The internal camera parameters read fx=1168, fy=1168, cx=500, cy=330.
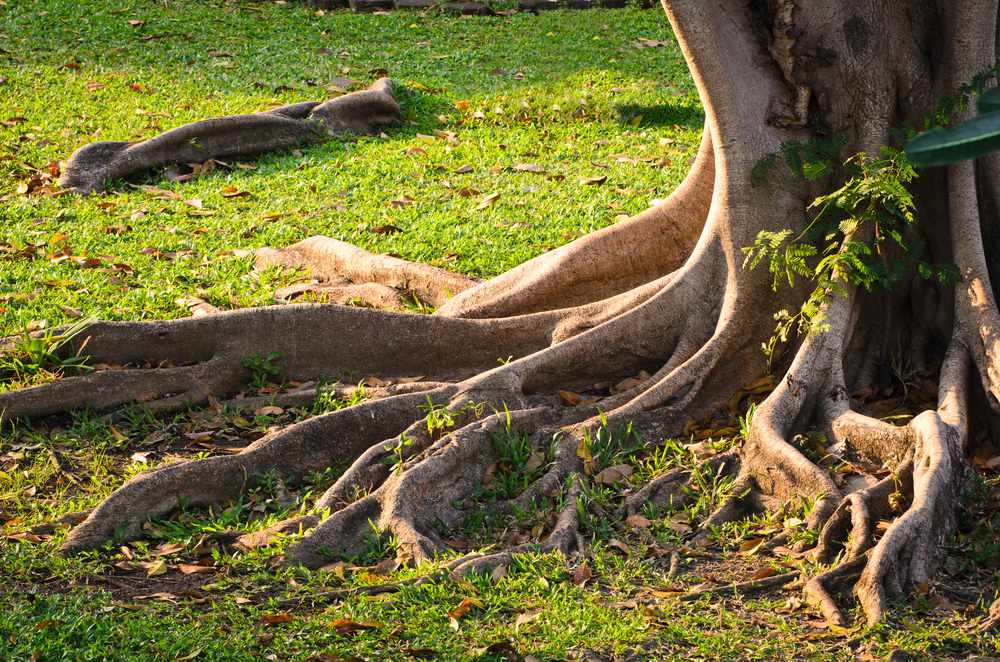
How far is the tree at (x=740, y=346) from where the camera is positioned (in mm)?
4602

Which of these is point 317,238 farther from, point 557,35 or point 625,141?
point 557,35

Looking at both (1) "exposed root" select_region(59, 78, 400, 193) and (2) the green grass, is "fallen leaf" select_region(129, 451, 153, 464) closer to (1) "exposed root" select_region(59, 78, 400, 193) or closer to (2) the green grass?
(2) the green grass

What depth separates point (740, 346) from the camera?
540cm

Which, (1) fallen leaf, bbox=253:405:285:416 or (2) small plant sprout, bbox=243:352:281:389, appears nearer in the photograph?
(1) fallen leaf, bbox=253:405:285:416

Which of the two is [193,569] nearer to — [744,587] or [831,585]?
[744,587]

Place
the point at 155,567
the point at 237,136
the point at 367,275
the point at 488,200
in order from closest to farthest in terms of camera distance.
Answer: the point at 155,567
the point at 367,275
the point at 488,200
the point at 237,136

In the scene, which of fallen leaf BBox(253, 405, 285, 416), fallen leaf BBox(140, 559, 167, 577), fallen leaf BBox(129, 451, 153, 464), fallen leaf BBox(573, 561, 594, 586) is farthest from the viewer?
fallen leaf BBox(253, 405, 285, 416)

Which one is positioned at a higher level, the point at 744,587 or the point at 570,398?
the point at 570,398

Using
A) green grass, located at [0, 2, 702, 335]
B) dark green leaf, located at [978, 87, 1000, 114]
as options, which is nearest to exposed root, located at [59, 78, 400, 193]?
green grass, located at [0, 2, 702, 335]

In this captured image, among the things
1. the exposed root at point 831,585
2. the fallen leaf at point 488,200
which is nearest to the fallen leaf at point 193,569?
the exposed root at point 831,585

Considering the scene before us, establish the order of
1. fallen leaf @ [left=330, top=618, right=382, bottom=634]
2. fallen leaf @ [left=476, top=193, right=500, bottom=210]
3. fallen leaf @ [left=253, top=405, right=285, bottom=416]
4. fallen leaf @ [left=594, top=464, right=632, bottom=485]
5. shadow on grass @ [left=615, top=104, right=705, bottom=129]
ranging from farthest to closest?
shadow on grass @ [left=615, top=104, right=705, bottom=129] < fallen leaf @ [left=476, top=193, right=500, bottom=210] < fallen leaf @ [left=253, top=405, right=285, bottom=416] < fallen leaf @ [left=594, top=464, right=632, bottom=485] < fallen leaf @ [left=330, top=618, right=382, bottom=634]

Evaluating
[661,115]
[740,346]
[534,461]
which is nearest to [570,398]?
[534,461]

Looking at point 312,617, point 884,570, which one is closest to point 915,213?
point 884,570

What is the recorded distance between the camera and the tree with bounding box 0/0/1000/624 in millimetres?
4602
